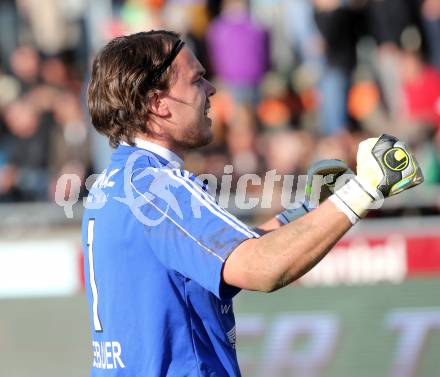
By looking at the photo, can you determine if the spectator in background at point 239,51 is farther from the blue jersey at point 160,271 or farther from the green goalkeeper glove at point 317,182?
the blue jersey at point 160,271

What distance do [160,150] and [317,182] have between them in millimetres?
849

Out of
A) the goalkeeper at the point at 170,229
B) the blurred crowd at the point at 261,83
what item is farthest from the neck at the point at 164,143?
the blurred crowd at the point at 261,83

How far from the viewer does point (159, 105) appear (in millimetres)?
3271

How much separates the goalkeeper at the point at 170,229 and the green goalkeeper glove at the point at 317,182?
57cm

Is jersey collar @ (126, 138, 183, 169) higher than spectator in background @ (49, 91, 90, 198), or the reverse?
jersey collar @ (126, 138, 183, 169)

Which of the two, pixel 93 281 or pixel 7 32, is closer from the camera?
pixel 93 281

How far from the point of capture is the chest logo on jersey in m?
3.18

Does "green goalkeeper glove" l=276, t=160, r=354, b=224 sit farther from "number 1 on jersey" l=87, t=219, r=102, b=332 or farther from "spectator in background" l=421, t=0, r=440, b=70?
"spectator in background" l=421, t=0, r=440, b=70

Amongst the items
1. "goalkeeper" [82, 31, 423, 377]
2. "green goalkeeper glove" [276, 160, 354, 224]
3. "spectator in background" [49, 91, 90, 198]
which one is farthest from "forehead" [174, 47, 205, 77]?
"spectator in background" [49, 91, 90, 198]

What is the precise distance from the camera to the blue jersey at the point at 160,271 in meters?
2.92

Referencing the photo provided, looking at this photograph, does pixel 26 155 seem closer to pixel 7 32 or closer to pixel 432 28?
pixel 7 32

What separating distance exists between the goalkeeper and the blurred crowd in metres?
4.74

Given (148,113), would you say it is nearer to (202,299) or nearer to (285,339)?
(202,299)

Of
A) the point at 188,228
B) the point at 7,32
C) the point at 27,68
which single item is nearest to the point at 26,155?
the point at 27,68
